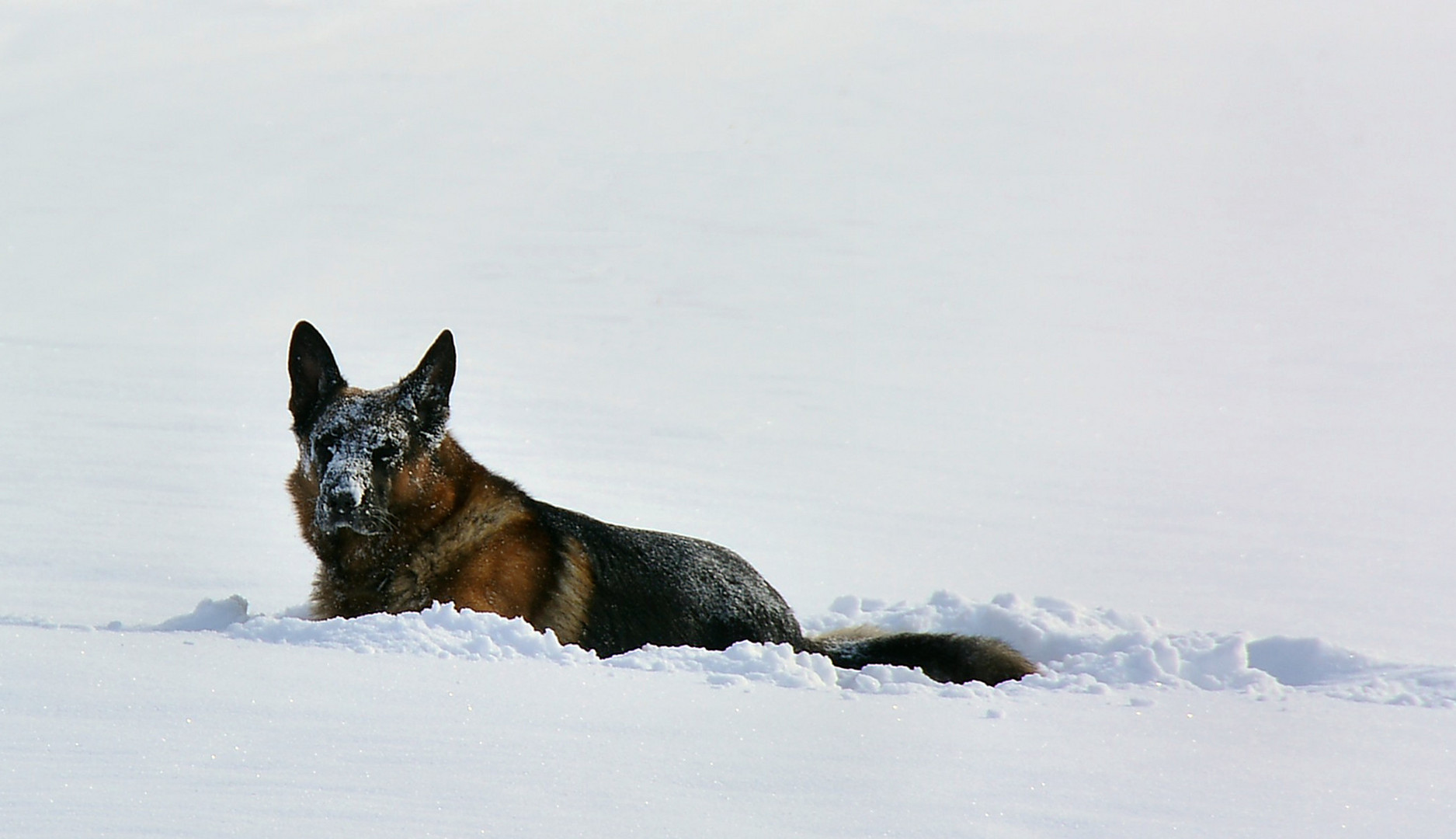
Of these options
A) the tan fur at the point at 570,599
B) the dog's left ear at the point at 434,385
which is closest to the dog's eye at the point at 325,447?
the dog's left ear at the point at 434,385

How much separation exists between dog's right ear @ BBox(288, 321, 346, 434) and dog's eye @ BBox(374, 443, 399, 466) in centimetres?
49

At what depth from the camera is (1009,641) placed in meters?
6.58

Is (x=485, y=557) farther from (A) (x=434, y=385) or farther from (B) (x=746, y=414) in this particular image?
(B) (x=746, y=414)

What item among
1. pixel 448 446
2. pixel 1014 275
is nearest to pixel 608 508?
pixel 448 446

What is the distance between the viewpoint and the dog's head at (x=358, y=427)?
18.6 feet

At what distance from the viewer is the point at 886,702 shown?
4430 mm

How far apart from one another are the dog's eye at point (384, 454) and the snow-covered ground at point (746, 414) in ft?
2.54

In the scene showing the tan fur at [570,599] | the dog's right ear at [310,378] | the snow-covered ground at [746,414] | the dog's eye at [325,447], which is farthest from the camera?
the dog's right ear at [310,378]

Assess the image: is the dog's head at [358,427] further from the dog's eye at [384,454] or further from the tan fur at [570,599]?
the tan fur at [570,599]

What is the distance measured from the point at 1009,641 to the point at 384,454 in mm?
2883

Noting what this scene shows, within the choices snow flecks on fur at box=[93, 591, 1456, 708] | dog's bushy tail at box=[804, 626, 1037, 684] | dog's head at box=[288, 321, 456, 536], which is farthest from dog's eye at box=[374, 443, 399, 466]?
dog's bushy tail at box=[804, 626, 1037, 684]

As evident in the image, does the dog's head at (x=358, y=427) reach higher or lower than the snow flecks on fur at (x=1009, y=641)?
higher

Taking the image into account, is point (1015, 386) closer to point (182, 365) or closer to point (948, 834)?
point (182, 365)

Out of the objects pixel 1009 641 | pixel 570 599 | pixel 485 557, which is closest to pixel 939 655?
pixel 1009 641
